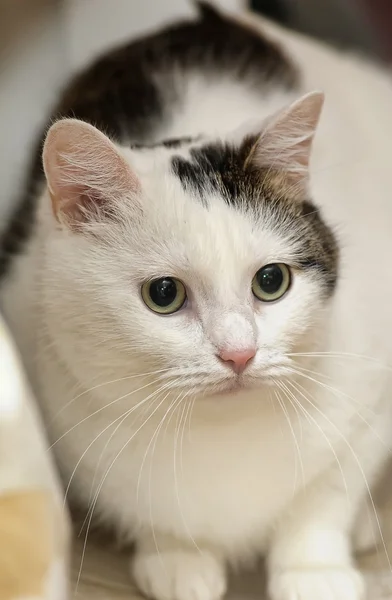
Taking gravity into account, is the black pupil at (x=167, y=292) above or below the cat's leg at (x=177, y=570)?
above

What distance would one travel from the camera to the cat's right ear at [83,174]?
3.13 ft

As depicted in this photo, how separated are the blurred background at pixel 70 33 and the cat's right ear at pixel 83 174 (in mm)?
662

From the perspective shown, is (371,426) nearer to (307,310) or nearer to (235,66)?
(307,310)

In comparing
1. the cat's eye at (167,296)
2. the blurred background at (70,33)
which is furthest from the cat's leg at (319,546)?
the blurred background at (70,33)

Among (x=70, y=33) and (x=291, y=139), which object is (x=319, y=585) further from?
(x=70, y=33)

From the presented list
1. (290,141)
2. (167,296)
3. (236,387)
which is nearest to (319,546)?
(236,387)

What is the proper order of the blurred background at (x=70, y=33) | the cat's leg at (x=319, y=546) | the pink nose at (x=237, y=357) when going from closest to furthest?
1. the pink nose at (x=237, y=357)
2. the cat's leg at (x=319, y=546)
3. the blurred background at (x=70, y=33)

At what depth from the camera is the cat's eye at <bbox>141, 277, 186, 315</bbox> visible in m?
0.99

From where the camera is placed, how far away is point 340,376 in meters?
1.18

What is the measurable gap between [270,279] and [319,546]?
1.45ft

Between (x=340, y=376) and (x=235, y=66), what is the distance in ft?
2.38

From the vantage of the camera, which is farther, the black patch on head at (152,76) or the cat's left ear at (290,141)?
the black patch on head at (152,76)

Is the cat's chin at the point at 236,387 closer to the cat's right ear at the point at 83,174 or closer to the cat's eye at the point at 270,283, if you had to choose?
the cat's eye at the point at 270,283

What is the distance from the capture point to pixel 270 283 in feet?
3.34
